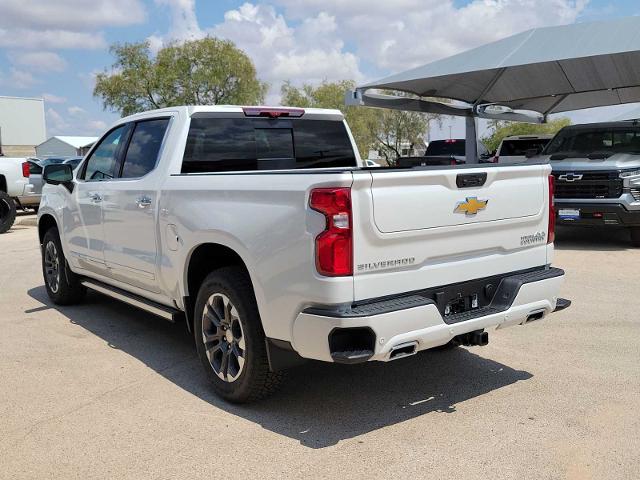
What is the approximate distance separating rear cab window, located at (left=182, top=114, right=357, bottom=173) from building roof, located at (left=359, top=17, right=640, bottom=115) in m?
10.2

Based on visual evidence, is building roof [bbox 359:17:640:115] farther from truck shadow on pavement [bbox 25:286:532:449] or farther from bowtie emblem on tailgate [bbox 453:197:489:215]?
bowtie emblem on tailgate [bbox 453:197:489:215]

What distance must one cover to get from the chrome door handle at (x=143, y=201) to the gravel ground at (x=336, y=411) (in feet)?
4.03

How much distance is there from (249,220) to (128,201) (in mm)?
1730

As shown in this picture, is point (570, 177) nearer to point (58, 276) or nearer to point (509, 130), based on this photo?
point (58, 276)

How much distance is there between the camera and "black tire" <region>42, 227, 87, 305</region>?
22.6ft

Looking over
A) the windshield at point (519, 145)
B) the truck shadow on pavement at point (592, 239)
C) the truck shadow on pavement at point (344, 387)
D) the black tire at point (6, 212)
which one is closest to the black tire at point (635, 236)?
the truck shadow on pavement at point (592, 239)

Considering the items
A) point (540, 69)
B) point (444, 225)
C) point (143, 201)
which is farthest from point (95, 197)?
point (540, 69)

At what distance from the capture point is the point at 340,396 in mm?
4453

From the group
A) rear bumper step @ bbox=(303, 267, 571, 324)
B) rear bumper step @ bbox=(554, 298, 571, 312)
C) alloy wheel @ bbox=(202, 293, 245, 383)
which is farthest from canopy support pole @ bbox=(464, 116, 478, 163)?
alloy wheel @ bbox=(202, 293, 245, 383)

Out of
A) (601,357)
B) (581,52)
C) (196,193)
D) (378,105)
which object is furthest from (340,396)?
(378,105)

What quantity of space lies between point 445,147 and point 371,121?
40763 millimetres

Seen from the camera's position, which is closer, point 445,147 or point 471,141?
point 471,141

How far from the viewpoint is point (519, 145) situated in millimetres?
18234

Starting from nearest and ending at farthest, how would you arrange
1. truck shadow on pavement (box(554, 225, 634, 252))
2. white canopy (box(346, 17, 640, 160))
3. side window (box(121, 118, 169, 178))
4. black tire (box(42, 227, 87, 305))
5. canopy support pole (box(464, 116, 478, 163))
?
side window (box(121, 118, 169, 178)), black tire (box(42, 227, 87, 305)), truck shadow on pavement (box(554, 225, 634, 252)), white canopy (box(346, 17, 640, 160)), canopy support pole (box(464, 116, 478, 163))
